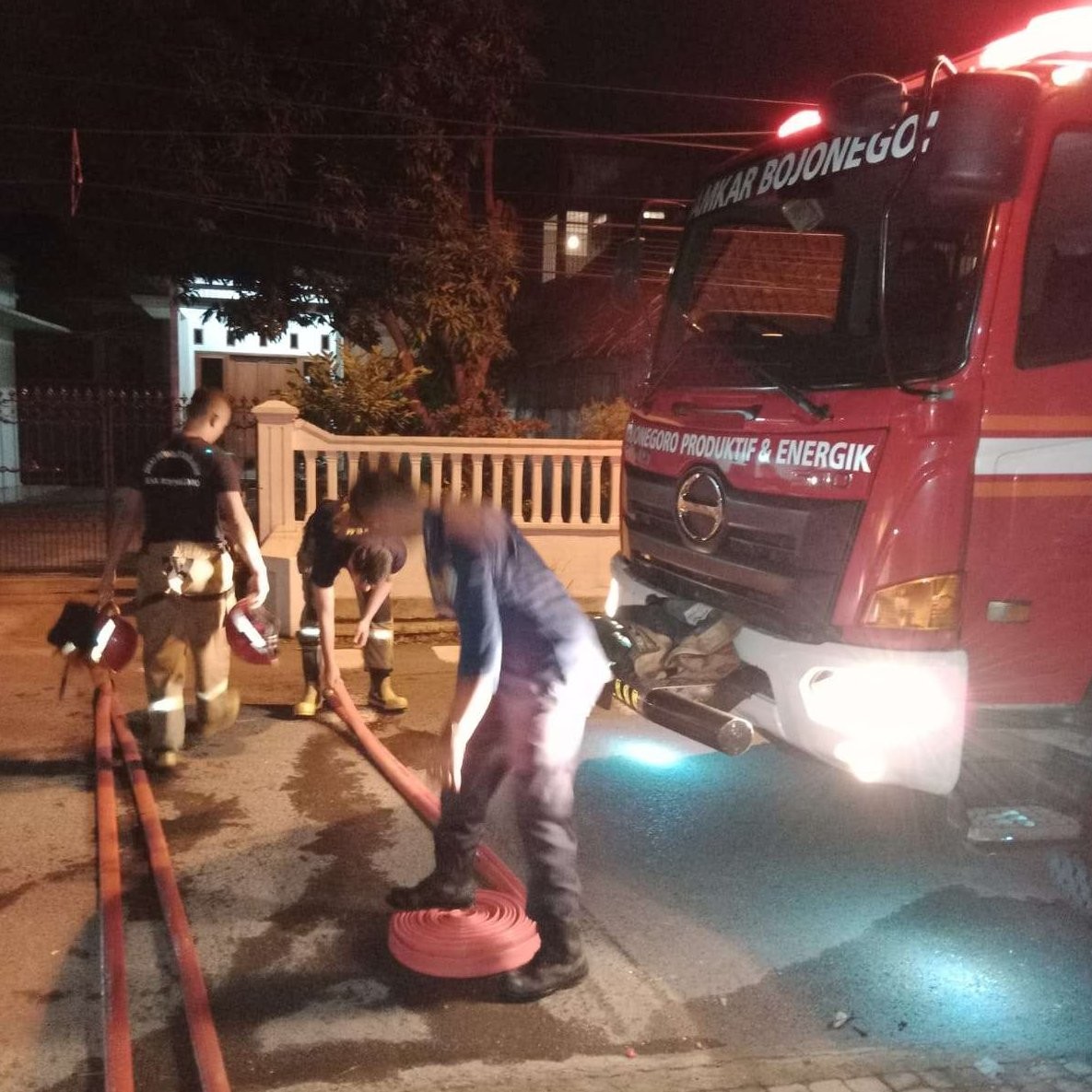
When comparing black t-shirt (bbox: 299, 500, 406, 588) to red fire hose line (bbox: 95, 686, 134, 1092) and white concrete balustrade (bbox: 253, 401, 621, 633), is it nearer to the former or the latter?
red fire hose line (bbox: 95, 686, 134, 1092)

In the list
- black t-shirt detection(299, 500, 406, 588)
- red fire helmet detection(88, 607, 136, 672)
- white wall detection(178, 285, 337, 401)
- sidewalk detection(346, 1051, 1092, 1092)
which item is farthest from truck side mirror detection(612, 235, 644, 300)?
white wall detection(178, 285, 337, 401)

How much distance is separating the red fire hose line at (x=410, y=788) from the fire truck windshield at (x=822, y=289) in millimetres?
2138

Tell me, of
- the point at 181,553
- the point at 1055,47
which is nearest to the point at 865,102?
the point at 1055,47

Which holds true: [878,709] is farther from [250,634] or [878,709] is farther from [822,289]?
[250,634]

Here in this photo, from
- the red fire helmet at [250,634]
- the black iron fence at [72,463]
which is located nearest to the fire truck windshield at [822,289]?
the red fire helmet at [250,634]

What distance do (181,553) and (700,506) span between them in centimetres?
244

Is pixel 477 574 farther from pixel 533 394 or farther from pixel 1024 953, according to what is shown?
pixel 533 394

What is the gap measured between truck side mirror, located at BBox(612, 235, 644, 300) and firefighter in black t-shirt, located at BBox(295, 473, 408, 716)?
181 cm

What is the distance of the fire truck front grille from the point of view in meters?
4.02

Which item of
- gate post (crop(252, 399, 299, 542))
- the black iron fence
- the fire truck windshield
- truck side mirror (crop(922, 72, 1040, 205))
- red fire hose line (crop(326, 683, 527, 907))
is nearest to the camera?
truck side mirror (crop(922, 72, 1040, 205))

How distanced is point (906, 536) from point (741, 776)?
2.34m

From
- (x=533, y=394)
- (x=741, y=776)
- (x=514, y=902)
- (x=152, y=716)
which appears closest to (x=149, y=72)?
(x=152, y=716)

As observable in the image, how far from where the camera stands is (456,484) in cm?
921

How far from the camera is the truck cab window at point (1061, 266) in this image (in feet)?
12.7
